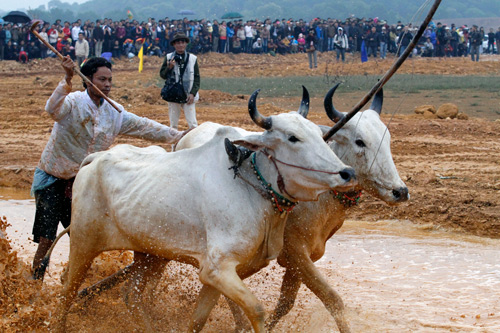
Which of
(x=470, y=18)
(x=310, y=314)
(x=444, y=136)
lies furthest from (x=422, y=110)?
(x=470, y=18)

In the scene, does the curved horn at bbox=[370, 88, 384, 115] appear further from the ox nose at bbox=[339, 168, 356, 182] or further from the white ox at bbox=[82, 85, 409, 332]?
the ox nose at bbox=[339, 168, 356, 182]

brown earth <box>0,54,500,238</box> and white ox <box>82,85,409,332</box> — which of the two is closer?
white ox <box>82,85,409,332</box>

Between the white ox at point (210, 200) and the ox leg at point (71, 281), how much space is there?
0.15 feet

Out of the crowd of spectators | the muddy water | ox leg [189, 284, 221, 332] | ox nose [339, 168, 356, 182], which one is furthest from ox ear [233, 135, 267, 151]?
the crowd of spectators

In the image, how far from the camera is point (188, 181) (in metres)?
4.29

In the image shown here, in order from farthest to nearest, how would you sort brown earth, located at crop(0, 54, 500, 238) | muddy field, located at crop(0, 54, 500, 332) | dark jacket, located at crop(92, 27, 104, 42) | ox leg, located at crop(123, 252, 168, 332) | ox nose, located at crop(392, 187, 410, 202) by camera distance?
dark jacket, located at crop(92, 27, 104, 42) → brown earth, located at crop(0, 54, 500, 238) → muddy field, located at crop(0, 54, 500, 332) → ox leg, located at crop(123, 252, 168, 332) → ox nose, located at crop(392, 187, 410, 202)

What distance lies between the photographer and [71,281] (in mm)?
4852

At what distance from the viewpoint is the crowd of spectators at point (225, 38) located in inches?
1096

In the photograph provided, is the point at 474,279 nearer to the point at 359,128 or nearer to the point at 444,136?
the point at 359,128

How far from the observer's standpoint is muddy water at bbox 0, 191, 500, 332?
566 centimetres

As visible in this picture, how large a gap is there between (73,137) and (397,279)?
11.1ft

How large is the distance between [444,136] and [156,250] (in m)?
9.01

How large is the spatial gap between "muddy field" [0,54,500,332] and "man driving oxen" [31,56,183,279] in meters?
0.51

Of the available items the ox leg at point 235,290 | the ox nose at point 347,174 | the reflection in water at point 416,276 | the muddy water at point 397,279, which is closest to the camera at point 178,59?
the muddy water at point 397,279
